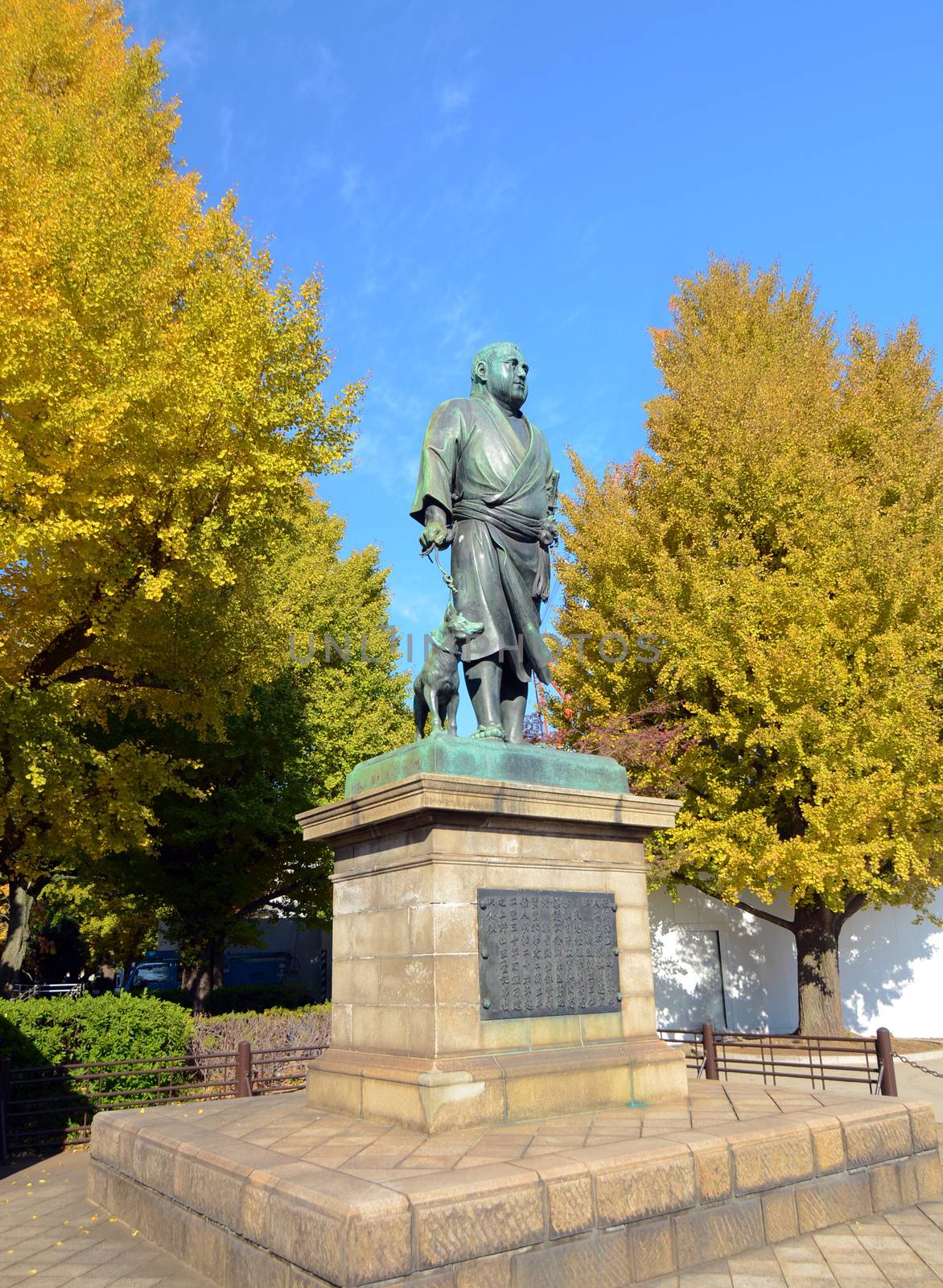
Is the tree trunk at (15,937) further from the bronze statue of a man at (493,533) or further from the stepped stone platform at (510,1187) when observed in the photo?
the bronze statue of a man at (493,533)

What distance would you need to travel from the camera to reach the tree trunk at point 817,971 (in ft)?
52.7

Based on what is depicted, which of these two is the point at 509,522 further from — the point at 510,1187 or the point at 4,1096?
the point at 4,1096

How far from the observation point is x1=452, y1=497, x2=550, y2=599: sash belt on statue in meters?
7.39

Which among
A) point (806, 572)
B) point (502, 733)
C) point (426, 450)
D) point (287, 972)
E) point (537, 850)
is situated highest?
point (806, 572)

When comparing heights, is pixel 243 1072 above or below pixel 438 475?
below

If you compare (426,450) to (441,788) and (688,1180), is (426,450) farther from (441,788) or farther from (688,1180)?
(688,1180)

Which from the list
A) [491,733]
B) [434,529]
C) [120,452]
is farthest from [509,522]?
[120,452]

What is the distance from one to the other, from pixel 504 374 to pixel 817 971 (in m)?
13.2

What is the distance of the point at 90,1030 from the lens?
11.2 metres

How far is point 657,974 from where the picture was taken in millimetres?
19984

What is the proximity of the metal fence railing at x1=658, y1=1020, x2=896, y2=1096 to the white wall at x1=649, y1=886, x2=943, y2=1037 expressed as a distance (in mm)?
1386

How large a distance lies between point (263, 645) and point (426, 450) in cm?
827

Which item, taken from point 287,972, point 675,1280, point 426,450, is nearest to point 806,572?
point 426,450

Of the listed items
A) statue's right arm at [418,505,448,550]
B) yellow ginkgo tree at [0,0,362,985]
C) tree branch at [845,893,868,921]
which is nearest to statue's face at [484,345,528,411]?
statue's right arm at [418,505,448,550]
